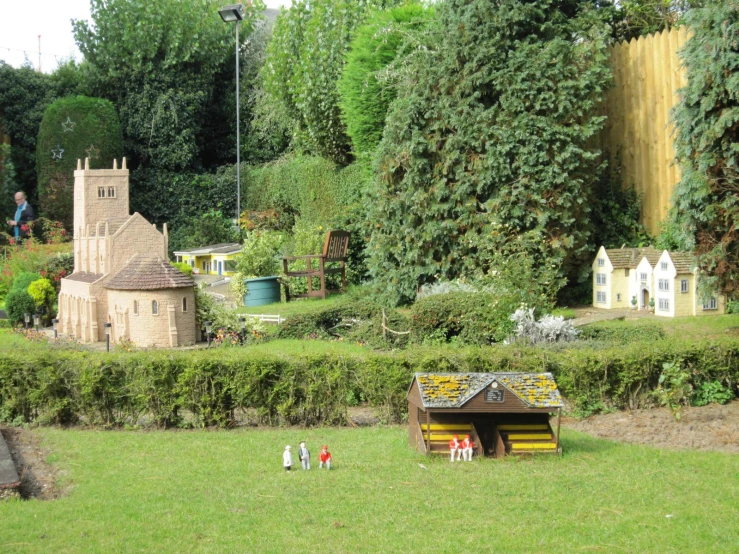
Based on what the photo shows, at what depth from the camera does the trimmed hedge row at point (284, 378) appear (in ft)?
36.8

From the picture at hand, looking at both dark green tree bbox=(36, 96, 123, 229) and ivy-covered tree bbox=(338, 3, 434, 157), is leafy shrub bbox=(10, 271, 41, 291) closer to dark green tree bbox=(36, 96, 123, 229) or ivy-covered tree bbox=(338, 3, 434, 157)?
dark green tree bbox=(36, 96, 123, 229)

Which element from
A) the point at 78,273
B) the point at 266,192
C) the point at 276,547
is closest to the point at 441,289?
the point at 78,273

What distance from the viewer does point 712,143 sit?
43.9 ft

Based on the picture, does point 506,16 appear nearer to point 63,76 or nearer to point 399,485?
point 399,485

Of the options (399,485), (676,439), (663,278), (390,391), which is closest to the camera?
(399,485)

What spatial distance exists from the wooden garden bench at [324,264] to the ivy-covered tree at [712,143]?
9.74m

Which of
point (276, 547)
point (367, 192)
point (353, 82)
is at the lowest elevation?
point (276, 547)

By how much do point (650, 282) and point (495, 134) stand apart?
13.8 ft

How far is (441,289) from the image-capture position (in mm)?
17531

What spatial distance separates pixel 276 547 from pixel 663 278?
11.6 m

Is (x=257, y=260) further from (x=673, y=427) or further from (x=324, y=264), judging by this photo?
(x=673, y=427)

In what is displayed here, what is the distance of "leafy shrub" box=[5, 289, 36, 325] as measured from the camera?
787 inches

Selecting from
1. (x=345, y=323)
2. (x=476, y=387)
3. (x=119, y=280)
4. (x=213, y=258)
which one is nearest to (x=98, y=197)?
(x=119, y=280)

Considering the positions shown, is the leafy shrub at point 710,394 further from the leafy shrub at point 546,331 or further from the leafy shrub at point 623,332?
the leafy shrub at point 546,331
